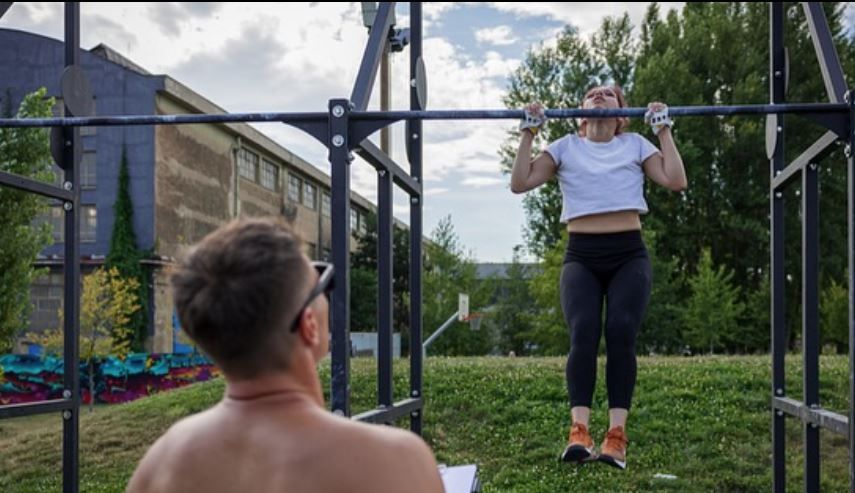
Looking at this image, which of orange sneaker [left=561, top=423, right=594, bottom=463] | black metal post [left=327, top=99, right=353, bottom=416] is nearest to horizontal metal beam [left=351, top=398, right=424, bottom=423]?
black metal post [left=327, top=99, right=353, bottom=416]

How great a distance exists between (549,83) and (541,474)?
2343cm

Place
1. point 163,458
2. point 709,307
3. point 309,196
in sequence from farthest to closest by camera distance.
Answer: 1. point 309,196
2. point 709,307
3. point 163,458

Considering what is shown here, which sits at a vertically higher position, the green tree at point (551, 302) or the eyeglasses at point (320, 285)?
the eyeglasses at point (320, 285)

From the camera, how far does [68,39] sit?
5.48 m

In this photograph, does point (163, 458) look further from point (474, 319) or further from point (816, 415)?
point (474, 319)

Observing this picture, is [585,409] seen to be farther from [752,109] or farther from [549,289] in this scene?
[549,289]

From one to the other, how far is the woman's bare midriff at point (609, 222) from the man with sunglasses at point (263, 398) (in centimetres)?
309

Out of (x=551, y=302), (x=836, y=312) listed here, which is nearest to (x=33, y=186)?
(x=551, y=302)

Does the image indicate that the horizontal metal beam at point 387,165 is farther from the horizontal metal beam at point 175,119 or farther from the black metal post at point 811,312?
the black metal post at point 811,312

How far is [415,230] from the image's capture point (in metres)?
5.73

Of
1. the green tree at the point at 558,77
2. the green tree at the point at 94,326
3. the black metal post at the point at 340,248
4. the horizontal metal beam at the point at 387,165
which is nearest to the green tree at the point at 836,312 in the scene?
the green tree at the point at 558,77

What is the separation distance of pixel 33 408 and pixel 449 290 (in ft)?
83.2

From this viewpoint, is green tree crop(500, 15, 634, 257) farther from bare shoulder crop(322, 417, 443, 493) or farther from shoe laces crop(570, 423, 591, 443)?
bare shoulder crop(322, 417, 443, 493)

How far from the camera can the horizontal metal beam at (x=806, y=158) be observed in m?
4.62
